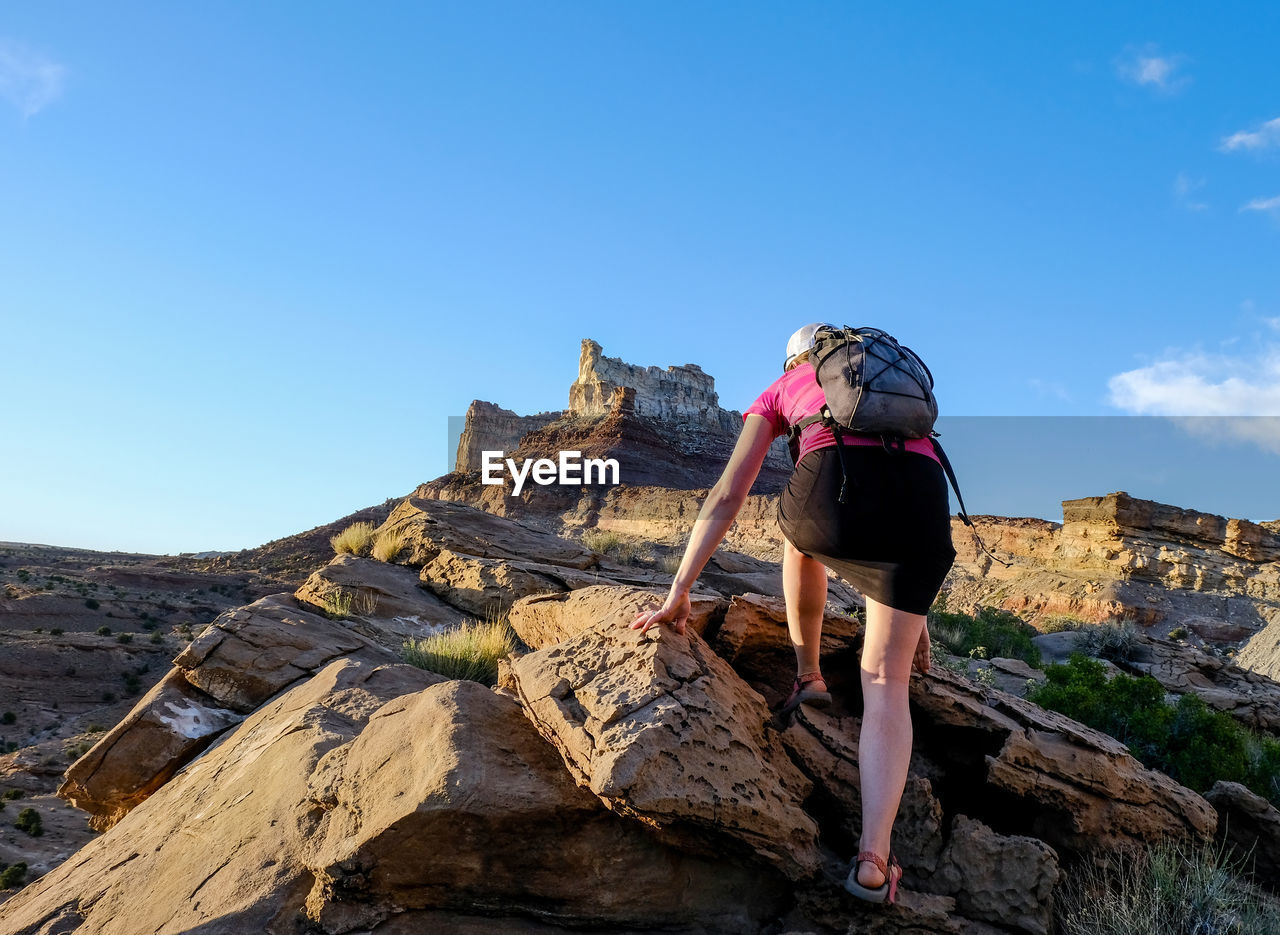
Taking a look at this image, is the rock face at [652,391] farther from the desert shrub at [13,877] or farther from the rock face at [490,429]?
the desert shrub at [13,877]

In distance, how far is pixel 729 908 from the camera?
9.68ft

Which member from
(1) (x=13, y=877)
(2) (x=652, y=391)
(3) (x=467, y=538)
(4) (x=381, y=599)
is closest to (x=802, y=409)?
(4) (x=381, y=599)

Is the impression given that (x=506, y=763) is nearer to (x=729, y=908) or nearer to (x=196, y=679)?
(x=729, y=908)

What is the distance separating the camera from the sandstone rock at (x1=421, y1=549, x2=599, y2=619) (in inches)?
327

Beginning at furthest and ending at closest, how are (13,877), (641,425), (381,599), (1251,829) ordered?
(641,425), (381,599), (13,877), (1251,829)

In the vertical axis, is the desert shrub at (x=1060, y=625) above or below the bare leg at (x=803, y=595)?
below

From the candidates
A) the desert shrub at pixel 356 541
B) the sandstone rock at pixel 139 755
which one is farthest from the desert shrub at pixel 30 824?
the desert shrub at pixel 356 541

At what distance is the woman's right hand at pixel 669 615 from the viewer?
11.0 feet

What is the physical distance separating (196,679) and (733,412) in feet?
262

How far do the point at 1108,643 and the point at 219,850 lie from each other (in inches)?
528

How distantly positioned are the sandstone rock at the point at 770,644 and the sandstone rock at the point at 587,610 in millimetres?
144

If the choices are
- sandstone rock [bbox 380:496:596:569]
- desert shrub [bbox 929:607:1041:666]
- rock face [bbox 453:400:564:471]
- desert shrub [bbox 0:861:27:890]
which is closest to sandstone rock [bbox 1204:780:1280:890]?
desert shrub [bbox 929:607:1041:666]

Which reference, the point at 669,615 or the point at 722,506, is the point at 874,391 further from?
the point at 669,615

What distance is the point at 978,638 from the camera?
39.1 feet
